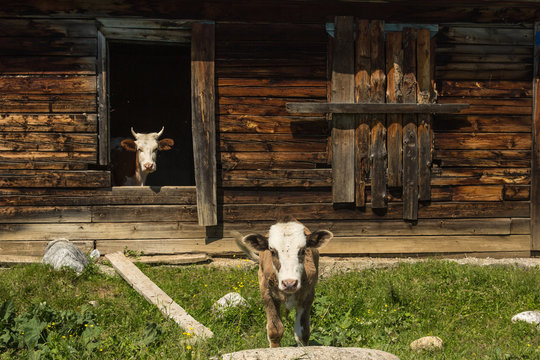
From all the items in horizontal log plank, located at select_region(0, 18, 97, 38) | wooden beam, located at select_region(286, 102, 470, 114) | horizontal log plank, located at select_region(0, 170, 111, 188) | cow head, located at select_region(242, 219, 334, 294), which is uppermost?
horizontal log plank, located at select_region(0, 18, 97, 38)

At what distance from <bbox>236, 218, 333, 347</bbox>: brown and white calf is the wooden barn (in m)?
3.78

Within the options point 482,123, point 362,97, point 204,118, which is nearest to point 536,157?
point 482,123

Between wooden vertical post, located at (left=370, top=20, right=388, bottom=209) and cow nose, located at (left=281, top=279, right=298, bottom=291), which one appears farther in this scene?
wooden vertical post, located at (left=370, top=20, right=388, bottom=209)

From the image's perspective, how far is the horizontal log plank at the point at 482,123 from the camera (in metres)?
8.34

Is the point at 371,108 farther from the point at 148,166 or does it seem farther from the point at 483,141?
the point at 148,166

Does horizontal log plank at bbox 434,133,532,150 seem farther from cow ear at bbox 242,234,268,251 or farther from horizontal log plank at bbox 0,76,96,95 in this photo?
horizontal log plank at bbox 0,76,96,95

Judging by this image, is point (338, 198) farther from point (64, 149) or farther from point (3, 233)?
point (3, 233)

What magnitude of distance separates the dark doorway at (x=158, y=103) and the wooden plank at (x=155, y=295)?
567 cm

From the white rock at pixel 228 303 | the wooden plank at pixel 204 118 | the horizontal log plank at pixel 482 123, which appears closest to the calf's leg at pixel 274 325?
the white rock at pixel 228 303

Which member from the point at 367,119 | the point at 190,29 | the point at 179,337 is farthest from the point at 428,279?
the point at 190,29

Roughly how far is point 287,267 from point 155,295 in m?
2.69

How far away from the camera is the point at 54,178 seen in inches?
305

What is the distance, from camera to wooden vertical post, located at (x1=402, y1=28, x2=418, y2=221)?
319 inches


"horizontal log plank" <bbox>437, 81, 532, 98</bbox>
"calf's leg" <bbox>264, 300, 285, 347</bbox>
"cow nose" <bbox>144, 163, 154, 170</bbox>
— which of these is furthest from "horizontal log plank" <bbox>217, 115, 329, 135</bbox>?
"calf's leg" <bbox>264, 300, 285, 347</bbox>
